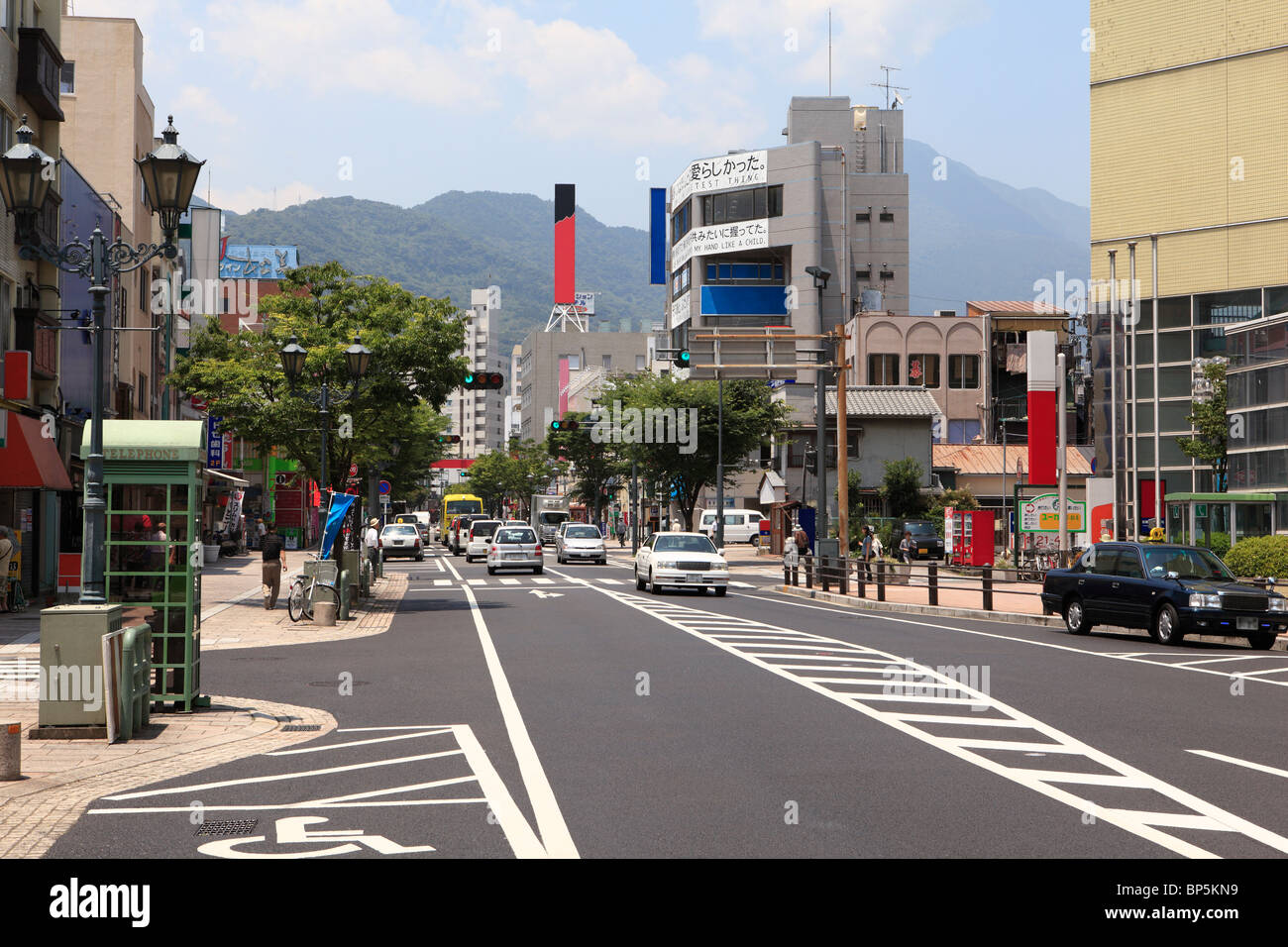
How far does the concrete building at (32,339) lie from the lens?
94.3ft

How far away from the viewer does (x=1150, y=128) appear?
6444cm

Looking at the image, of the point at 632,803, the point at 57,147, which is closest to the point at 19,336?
the point at 57,147

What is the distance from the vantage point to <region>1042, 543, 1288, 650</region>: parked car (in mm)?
22094

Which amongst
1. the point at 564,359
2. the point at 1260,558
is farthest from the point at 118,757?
the point at 564,359

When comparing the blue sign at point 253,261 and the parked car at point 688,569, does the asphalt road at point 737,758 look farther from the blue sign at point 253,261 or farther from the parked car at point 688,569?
the blue sign at point 253,261

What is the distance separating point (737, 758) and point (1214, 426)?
50.4m

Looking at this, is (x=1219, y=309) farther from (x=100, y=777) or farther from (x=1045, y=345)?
(x=100, y=777)

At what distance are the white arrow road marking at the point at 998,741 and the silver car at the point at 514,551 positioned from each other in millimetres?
26709

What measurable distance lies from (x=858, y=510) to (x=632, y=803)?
64.8 meters

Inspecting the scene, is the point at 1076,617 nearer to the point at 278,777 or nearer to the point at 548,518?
the point at 278,777

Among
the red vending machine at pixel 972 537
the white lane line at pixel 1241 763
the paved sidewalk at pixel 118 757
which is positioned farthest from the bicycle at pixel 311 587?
the red vending machine at pixel 972 537

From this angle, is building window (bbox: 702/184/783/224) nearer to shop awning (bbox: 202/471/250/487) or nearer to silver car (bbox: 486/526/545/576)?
shop awning (bbox: 202/471/250/487)

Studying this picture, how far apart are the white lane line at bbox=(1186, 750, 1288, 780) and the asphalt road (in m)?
0.04

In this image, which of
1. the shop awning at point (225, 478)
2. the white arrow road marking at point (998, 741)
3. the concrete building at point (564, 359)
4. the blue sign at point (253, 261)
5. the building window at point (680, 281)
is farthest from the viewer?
the concrete building at point (564, 359)
